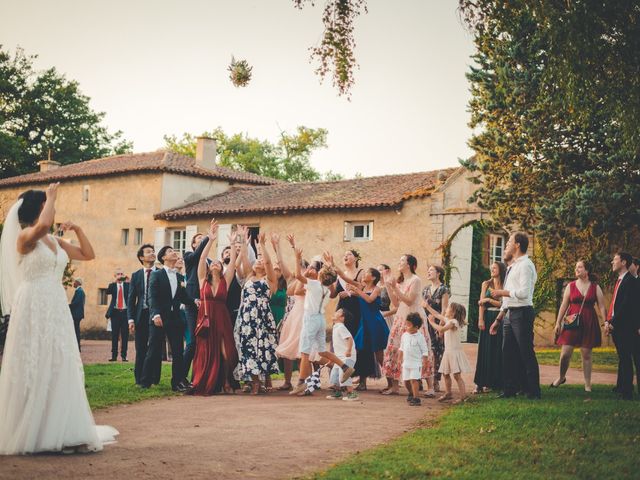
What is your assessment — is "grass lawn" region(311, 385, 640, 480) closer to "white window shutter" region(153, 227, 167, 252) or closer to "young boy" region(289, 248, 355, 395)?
"young boy" region(289, 248, 355, 395)

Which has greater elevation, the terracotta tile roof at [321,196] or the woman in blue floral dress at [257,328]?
the terracotta tile roof at [321,196]

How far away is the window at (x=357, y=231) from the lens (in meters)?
27.4

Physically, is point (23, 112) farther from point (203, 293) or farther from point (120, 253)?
point (203, 293)

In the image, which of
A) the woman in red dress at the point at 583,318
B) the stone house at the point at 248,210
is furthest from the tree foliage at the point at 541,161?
the woman in red dress at the point at 583,318

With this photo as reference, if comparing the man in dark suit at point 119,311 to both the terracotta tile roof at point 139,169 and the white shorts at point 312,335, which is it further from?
the terracotta tile roof at point 139,169

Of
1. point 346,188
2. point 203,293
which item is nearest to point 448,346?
point 203,293

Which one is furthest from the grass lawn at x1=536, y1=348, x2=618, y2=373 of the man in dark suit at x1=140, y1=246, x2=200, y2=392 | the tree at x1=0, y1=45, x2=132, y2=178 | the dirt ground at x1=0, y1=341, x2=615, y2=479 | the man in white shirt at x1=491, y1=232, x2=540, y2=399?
the tree at x1=0, y1=45, x2=132, y2=178

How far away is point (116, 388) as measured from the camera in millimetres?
11188

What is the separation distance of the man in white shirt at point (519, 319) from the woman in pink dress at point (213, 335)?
3764mm

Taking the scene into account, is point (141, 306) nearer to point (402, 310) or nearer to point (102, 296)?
point (402, 310)

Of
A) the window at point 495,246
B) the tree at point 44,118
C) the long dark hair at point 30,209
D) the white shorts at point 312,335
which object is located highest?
the tree at point 44,118

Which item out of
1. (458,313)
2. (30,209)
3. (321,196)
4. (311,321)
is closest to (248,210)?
(321,196)

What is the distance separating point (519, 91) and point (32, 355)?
1720 centimetres

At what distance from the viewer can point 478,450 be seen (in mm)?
6844
